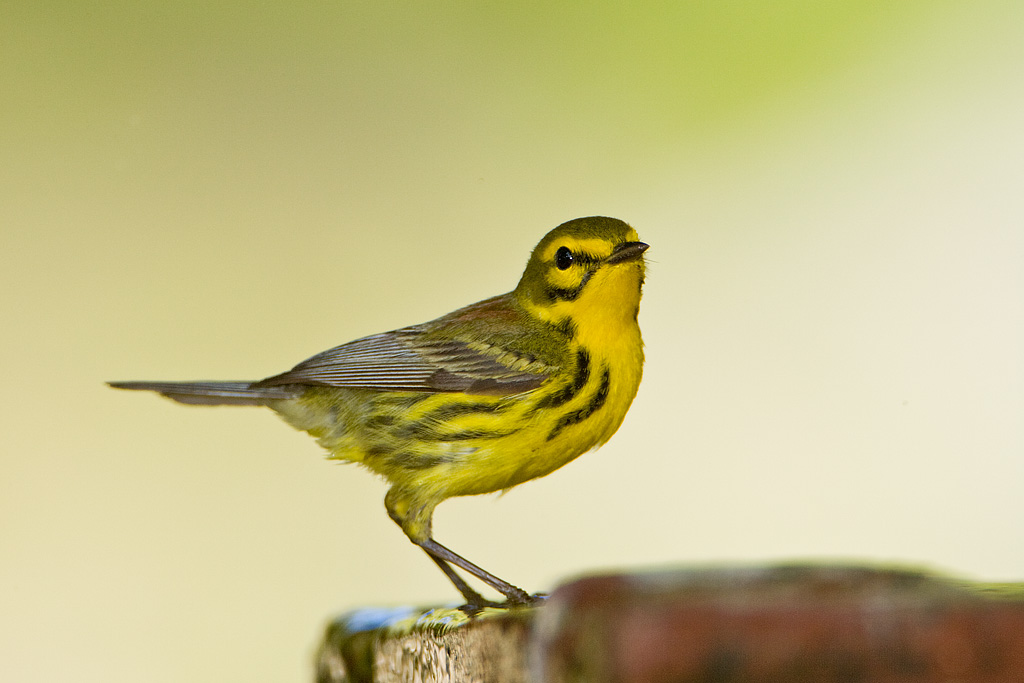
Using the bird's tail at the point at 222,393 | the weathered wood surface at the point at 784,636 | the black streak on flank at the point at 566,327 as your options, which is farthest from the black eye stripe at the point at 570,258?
the weathered wood surface at the point at 784,636

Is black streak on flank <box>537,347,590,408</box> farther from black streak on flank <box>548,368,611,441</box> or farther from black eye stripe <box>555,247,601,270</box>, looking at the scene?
black eye stripe <box>555,247,601,270</box>

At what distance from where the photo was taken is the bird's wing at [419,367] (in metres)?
3.09

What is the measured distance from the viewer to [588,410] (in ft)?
9.83

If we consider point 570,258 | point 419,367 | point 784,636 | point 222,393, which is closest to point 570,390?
point 570,258

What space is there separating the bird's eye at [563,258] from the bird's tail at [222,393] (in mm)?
992

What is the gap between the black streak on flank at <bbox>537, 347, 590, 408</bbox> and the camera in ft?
9.85

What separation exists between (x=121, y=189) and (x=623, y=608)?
18.3 feet

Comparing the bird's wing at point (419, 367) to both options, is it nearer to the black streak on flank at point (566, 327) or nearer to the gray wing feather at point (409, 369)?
the gray wing feather at point (409, 369)

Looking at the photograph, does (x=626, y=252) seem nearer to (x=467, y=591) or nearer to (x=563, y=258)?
(x=563, y=258)

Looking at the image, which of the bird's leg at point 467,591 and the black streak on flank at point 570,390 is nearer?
the bird's leg at point 467,591


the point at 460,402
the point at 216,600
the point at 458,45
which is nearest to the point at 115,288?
the point at 216,600

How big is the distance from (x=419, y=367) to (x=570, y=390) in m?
0.54

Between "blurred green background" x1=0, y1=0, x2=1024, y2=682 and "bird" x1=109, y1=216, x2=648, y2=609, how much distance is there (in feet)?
6.98

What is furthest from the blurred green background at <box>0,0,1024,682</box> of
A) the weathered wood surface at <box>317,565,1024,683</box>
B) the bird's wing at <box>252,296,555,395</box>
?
the weathered wood surface at <box>317,565,1024,683</box>
